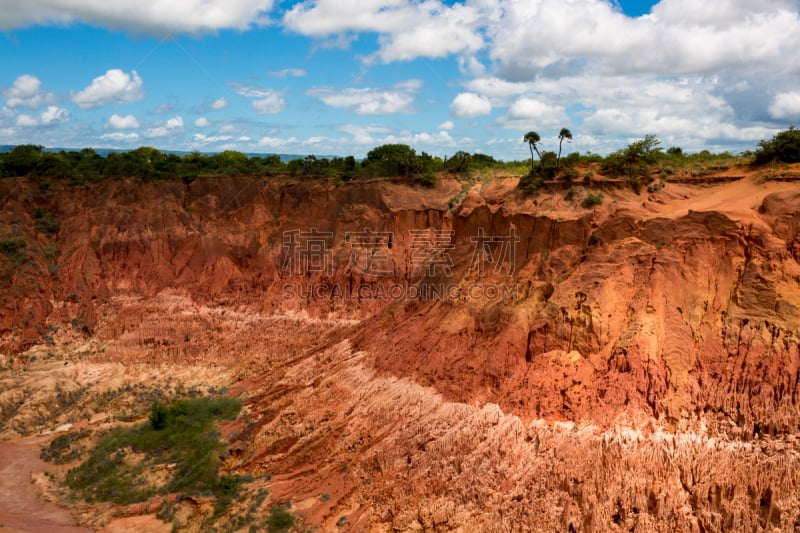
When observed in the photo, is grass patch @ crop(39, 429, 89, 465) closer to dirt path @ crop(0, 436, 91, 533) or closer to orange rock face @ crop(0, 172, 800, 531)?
dirt path @ crop(0, 436, 91, 533)

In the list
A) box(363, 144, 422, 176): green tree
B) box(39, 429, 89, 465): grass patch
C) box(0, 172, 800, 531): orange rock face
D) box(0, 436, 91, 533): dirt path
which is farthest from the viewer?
box(363, 144, 422, 176): green tree

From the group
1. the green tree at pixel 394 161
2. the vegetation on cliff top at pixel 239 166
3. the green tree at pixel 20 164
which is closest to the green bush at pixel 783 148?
the vegetation on cliff top at pixel 239 166

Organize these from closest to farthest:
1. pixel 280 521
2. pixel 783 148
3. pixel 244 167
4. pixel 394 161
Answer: pixel 280 521
pixel 783 148
pixel 394 161
pixel 244 167

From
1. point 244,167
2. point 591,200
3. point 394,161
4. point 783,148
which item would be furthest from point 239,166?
point 783,148

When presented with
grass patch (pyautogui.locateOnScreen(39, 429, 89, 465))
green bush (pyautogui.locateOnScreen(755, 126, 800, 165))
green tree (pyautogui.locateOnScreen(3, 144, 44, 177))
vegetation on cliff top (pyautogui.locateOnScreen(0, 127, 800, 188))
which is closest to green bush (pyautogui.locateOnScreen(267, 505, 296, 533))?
grass patch (pyautogui.locateOnScreen(39, 429, 89, 465))

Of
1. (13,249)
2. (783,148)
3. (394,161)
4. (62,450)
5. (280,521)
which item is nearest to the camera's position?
(280,521)

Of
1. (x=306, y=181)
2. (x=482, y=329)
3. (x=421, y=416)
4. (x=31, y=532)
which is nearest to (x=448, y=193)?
(x=306, y=181)

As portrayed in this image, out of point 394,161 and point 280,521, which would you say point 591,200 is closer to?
point 280,521
